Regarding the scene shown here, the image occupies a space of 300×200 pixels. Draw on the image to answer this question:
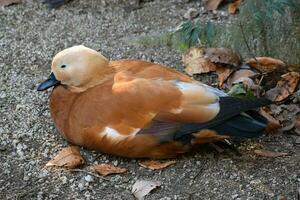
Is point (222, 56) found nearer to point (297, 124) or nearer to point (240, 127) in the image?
point (297, 124)

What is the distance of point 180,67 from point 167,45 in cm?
33

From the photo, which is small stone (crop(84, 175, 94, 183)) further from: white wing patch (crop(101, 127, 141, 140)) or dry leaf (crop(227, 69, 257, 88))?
dry leaf (crop(227, 69, 257, 88))

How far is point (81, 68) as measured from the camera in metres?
3.65

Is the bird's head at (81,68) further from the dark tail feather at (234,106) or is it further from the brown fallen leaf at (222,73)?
the brown fallen leaf at (222,73)

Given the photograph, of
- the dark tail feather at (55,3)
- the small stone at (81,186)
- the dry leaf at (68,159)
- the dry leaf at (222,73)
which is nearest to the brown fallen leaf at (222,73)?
the dry leaf at (222,73)

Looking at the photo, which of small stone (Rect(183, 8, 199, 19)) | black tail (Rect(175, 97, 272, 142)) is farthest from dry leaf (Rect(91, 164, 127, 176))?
small stone (Rect(183, 8, 199, 19))

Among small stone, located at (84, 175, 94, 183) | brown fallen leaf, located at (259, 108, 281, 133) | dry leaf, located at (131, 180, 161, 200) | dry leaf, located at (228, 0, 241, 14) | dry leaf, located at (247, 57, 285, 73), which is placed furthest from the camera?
dry leaf, located at (228, 0, 241, 14)

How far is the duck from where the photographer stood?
337 cm

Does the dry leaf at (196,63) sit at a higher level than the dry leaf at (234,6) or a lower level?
lower

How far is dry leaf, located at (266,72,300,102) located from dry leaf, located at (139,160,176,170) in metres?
0.90

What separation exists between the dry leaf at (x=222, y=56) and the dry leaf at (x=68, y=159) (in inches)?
47.5

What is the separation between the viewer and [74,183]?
3441 mm

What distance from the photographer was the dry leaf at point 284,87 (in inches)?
160

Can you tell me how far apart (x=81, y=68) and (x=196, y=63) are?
39.0 inches
